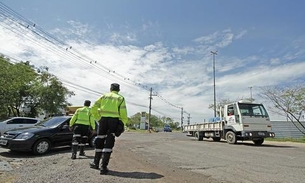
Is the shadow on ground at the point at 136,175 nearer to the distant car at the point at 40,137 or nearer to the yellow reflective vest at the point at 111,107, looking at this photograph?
the yellow reflective vest at the point at 111,107

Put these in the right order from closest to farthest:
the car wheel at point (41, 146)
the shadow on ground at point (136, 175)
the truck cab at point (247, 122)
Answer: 1. the shadow on ground at point (136, 175)
2. the car wheel at point (41, 146)
3. the truck cab at point (247, 122)

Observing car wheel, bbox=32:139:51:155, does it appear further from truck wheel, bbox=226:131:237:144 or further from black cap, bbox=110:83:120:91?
truck wheel, bbox=226:131:237:144

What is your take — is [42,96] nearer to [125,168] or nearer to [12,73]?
[12,73]

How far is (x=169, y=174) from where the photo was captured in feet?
18.4

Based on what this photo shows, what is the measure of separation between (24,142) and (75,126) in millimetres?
2036

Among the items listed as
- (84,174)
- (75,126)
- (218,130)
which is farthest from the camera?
(218,130)

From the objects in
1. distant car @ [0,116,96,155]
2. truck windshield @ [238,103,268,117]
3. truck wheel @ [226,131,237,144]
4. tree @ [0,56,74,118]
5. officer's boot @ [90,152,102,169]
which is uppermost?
tree @ [0,56,74,118]

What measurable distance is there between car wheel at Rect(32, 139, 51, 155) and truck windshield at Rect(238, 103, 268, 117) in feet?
36.3

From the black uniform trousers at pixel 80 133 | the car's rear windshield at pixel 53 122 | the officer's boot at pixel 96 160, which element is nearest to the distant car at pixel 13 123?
the car's rear windshield at pixel 53 122

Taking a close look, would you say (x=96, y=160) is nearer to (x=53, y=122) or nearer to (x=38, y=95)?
(x=53, y=122)

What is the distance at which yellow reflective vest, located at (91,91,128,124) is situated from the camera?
5.61 meters

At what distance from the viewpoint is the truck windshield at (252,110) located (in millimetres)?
15573

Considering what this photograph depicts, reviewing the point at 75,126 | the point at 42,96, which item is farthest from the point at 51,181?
the point at 42,96

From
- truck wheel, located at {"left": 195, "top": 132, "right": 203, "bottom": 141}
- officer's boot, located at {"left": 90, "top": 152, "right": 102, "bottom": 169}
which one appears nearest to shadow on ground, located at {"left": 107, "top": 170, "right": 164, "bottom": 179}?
officer's boot, located at {"left": 90, "top": 152, "right": 102, "bottom": 169}
